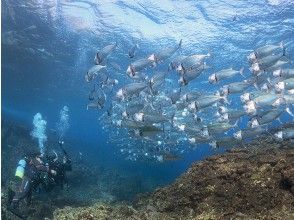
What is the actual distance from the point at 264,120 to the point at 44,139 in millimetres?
26577

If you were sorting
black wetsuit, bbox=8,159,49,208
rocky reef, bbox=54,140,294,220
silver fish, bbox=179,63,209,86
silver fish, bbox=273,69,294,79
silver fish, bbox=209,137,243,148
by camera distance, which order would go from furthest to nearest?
1. black wetsuit, bbox=8,159,49,208
2. silver fish, bbox=209,137,243,148
3. silver fish, bbox=273,69,294,79
4. silver fish, bbox=179,63,209,86
5. rocky reef, bbox=54,140,294,220

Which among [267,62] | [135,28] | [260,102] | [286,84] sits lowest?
[135,28]

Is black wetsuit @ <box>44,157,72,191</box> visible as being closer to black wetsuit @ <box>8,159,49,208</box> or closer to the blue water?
black wetsuit @ <box>8,159,49,208</box>

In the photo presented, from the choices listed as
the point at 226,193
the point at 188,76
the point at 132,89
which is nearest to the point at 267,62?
the point at 188,76

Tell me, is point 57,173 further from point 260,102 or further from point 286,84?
point 286,84

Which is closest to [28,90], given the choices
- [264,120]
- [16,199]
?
[16,199]

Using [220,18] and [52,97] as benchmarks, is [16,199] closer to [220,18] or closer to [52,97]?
[220,18]

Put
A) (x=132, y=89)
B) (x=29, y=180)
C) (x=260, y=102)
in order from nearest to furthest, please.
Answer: (x=260, y=102) → (x=132, y=89) → (x=29, y=180)

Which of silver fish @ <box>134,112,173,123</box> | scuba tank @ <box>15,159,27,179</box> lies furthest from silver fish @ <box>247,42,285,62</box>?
scuba tank @ <box>15,159,27,179</box>

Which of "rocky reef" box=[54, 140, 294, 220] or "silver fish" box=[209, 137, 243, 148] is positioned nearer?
"rocky reef" box=[54, 140, 294, 220]

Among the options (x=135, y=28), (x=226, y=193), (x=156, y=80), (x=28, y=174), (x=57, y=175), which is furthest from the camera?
(x=135, y=28)

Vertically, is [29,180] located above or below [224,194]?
below

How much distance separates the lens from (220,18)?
21406 millimetres

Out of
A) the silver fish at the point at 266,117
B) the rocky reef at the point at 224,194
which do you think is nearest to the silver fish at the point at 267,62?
the silver fish at the point at 266,117
